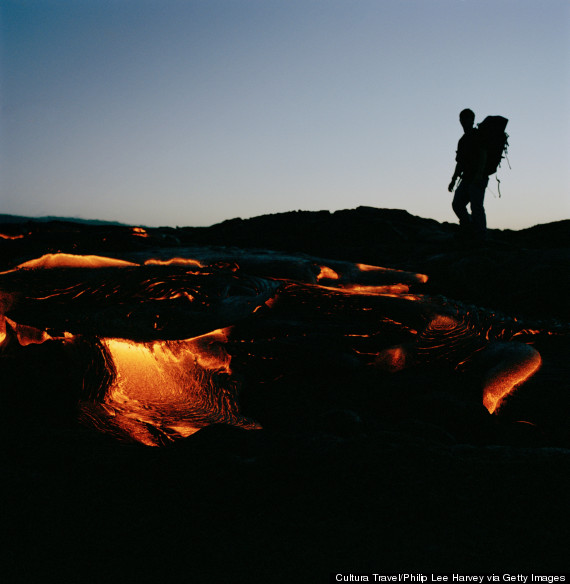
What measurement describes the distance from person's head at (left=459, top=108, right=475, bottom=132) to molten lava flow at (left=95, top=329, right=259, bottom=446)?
4.55 meters

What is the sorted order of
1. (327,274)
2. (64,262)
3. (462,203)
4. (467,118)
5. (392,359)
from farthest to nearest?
(462,203) < (467,118) < (327,274) < (64,262) < (392,359)

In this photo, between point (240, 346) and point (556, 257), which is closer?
point (240, 346)

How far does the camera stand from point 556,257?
3.26 m

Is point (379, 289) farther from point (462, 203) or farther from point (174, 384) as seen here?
point (462, 203)

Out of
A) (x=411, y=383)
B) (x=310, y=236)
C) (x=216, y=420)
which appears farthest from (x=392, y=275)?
(x=310, y=236)

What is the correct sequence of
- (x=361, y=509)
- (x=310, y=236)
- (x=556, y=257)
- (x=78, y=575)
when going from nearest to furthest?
1. (x=78, y=575)
2. (x=361, y=509)
3. (x=556, y=257)
4. (x=310, y=236)

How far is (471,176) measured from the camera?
5.06 meters

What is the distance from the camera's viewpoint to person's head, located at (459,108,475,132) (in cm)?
502

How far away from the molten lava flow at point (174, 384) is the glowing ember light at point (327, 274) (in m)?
0.93

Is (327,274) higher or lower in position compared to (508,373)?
higher

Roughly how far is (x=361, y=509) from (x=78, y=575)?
0.59 metres

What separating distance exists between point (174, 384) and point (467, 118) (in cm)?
488

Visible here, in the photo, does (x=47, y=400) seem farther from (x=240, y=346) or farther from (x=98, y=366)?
(x=240, y=346)

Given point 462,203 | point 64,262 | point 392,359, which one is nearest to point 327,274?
point 392,359
